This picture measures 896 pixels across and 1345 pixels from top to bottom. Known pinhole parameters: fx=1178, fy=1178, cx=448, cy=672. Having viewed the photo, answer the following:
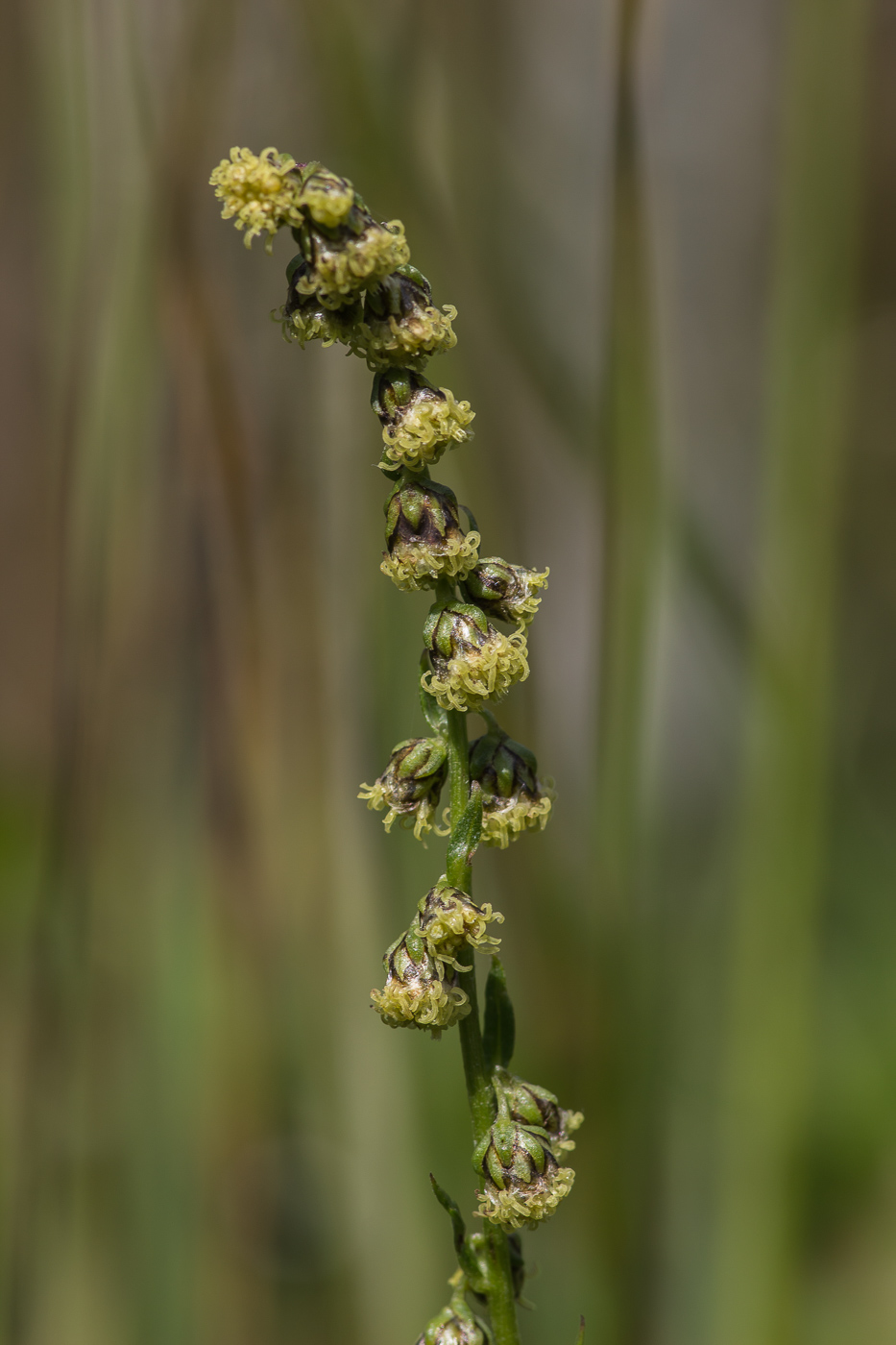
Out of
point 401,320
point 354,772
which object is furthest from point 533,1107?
point 354,772

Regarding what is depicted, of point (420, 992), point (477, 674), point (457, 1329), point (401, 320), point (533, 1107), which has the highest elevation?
point (401, 320)

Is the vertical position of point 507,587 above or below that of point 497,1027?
above

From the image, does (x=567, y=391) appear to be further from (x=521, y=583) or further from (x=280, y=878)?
(x=521, y=583)

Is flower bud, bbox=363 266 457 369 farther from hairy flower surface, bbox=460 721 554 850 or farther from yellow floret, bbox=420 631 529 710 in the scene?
hairy flower surface, bbox=460 721 554 850

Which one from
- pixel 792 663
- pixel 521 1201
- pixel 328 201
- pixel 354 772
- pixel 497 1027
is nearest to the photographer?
pixel 328 201

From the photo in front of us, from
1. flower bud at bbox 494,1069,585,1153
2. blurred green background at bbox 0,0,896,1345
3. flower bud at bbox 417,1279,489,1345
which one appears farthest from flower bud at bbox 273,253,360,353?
blurred green background at bbox 0,0,896,1345

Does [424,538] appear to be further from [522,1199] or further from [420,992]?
[522,1199]

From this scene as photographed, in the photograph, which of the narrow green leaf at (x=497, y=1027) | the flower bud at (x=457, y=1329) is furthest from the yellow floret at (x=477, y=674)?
the flower bud at (x=457, y=1329)
